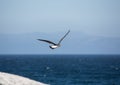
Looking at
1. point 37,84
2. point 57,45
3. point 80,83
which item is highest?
point 57,45

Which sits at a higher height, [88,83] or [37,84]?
[37,84]

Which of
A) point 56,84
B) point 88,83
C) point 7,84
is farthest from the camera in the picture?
point 88,83

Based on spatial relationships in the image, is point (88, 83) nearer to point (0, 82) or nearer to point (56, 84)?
point (56, 84)

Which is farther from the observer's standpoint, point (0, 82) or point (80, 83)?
point (80, 83)

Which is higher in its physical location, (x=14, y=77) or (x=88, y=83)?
(x=14, y=77)

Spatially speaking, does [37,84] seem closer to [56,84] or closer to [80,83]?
[56,84]

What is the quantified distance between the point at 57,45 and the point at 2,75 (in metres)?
3.20

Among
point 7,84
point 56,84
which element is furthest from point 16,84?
point 56,84

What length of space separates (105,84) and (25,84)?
100082mm

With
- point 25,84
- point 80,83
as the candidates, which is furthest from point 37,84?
point 80,83

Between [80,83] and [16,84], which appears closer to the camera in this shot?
[16,84]

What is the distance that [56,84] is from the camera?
114 m

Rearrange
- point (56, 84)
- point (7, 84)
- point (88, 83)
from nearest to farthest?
point (7, 84), point (56, 84), point (88, 83)

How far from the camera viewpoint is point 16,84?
20.7 meters
